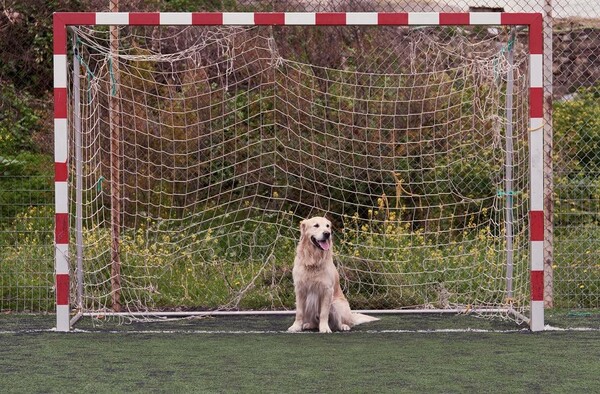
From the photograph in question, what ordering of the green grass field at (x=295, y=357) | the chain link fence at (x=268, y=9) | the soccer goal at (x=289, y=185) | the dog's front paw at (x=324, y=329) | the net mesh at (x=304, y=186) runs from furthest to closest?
1. the chain link fence at (x=268, y=9)
2. the net mesh at (x=304, y=186)
3. the soccer goal at (x=289, y=185)
4. the dog's front paw at (x=324, y=329)
5. the green grass field at (x=295, y=357)

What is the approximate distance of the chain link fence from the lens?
9.07 m

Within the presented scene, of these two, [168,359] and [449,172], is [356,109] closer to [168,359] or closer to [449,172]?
[449,172]

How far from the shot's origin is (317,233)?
7781 millimetres

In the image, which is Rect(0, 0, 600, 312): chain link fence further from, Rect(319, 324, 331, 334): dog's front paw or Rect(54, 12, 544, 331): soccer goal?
Rect(319, 324, 331, 334): dog's front paw

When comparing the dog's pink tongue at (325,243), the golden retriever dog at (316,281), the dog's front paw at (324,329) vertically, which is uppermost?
the dog's pink tongue at (325,243)

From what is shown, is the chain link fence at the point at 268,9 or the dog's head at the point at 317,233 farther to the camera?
the chain link fence at the point at 268,9

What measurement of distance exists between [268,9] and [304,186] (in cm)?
316

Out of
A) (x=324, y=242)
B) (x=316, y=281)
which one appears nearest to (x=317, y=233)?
(x=324, y=242)

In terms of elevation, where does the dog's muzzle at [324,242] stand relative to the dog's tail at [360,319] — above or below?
above

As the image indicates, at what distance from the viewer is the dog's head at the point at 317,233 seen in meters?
7.77

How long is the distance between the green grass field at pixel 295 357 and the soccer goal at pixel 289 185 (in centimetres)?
66

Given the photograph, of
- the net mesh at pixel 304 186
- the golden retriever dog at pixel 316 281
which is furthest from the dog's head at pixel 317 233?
the net mesh at pixel 304 186

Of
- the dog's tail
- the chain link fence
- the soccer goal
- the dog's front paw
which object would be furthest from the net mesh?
the dog's front paw

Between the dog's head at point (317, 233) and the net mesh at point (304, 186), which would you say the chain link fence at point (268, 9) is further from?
the dog's head at point (317, 233)
